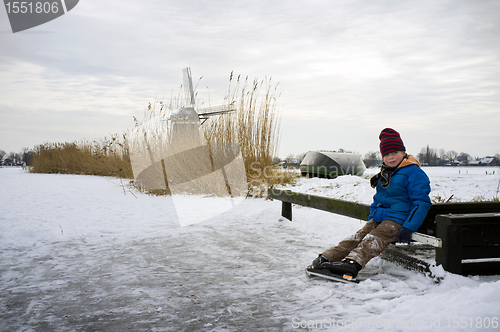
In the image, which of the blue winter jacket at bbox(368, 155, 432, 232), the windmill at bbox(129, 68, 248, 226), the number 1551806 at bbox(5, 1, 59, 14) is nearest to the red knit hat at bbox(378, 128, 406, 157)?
the blue winter jacket at bbox(368, 155, 432, 232)

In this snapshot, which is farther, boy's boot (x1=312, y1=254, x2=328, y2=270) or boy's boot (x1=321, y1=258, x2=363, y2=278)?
boy's boot (x1=312, y1=254, x2=328, y2=270)

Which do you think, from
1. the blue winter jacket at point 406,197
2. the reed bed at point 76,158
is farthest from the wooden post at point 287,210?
the reed bed at point 76,158

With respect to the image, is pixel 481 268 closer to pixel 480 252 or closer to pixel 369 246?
pixel 480 252

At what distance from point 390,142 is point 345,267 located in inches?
44.8

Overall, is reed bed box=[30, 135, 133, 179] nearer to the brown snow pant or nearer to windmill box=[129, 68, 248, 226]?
windmill box=[129, 68, 248, 226]

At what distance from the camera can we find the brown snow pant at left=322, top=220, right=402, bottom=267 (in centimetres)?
260

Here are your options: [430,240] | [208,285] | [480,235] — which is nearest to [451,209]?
[480,235]

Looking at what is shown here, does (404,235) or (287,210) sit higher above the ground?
(404,235)

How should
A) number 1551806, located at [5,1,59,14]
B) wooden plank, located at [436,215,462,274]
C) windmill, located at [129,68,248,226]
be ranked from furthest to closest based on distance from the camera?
windmill, located at [129,68,248,226] → number 1551806, located at [5,1,59,14] → wooden plank, located at [436,215,462,274]

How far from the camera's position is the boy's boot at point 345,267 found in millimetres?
2518

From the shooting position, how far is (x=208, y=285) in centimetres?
253

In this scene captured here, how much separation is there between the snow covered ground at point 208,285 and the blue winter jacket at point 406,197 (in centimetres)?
45

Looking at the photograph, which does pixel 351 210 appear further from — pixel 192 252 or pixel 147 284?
pixel 147 284

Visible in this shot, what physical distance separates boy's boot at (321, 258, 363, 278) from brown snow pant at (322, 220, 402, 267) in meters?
0.03
